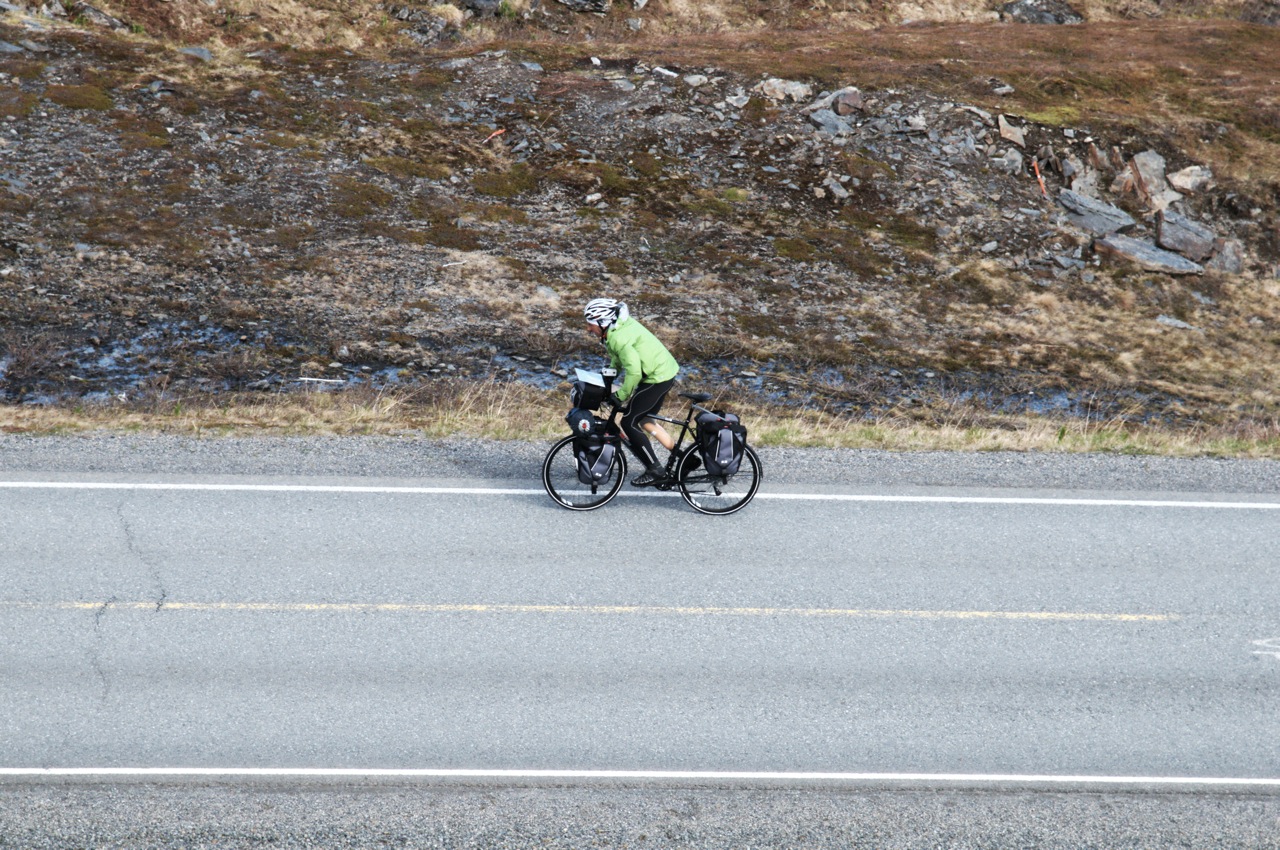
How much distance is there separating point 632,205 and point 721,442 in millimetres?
14877

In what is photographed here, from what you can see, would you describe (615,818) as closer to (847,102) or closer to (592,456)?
(592,456)

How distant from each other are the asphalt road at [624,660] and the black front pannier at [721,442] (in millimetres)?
655

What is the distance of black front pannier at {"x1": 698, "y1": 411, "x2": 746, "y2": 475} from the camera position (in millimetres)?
10273

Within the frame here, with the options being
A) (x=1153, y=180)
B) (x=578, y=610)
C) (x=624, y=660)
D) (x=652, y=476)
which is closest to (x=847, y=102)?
(x=1153, y=180)

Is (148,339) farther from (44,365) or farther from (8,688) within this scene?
A: (8,688)

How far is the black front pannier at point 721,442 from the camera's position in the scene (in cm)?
1027

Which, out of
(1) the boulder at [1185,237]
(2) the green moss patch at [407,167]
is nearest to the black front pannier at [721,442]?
(2) the green moss patch at [407,167]

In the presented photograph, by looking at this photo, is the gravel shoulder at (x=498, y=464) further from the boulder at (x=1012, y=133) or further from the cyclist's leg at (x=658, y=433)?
the boulder at (x=1012, y=133)

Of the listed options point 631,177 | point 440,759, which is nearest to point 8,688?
point 440,759

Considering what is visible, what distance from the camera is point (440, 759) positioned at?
708cm

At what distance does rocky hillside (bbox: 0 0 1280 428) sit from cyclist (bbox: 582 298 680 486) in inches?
279

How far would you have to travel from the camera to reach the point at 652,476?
1084 centimetres

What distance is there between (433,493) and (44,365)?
907 cm

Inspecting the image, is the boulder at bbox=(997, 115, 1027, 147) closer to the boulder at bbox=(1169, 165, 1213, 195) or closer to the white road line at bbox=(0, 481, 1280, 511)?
the boulder at bbox=(1169, 165, 1213, 195)
